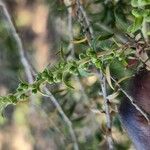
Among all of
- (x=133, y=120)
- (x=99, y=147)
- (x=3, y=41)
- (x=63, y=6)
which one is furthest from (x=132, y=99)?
(x=3, y=41)

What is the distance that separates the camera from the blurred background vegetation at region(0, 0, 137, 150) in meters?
0.67

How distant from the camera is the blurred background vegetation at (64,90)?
672mm

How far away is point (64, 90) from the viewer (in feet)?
2.24

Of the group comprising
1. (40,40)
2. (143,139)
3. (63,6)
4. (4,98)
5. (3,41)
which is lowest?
(143,139)

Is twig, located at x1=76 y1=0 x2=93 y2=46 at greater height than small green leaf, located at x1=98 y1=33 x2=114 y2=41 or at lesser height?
greater

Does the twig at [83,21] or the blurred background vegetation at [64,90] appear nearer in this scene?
the twig at [83,21]

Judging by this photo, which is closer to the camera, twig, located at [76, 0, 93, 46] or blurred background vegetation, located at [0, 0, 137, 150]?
twig, located at [76, 0, 93, 46]

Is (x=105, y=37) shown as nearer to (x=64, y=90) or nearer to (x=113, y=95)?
(x=113, y=95)

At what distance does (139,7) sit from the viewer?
43 centimetres

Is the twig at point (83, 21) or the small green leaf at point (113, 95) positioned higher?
the twig at point (83, 21)

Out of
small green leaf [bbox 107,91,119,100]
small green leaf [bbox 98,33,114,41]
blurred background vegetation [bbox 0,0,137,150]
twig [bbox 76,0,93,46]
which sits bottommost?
small green leaf [bbox 107,91,119,100]

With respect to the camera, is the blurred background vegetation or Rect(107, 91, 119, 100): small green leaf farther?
the blurred background vegetation

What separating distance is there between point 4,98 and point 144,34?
0.54 feet

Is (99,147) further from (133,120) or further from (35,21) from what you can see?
(35,21)
